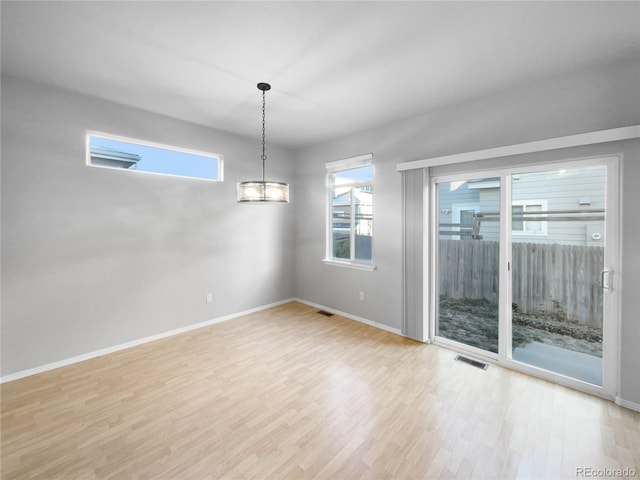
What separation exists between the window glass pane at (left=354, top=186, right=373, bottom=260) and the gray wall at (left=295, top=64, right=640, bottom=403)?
249 millimetres

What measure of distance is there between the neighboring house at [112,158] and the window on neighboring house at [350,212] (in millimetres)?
2721

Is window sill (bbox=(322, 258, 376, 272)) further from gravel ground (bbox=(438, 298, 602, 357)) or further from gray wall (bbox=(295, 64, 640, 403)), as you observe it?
gravel ground (bbox=(438, 298, 602, 357))

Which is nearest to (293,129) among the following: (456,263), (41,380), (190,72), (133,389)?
(190,72)

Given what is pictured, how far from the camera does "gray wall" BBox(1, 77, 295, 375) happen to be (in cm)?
264

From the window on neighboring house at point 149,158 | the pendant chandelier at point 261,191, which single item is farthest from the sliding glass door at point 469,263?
the window on neighboring house at point 149,158

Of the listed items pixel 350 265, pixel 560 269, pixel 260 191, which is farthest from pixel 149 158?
pixel 560 269

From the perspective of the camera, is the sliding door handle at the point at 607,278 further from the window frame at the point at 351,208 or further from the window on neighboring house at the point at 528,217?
the window frame at the point at 351,208

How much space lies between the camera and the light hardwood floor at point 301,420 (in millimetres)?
1700

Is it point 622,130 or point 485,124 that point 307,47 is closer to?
point 485,124

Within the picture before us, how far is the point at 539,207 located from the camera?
270 centimetres

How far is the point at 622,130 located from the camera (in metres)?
2.18

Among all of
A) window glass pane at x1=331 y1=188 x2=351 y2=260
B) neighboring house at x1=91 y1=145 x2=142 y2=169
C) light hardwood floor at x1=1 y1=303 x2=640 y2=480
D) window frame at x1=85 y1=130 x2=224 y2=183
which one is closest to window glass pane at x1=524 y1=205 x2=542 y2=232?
light hardwood floor at x1=1 y1=303 x2=640 y2=480

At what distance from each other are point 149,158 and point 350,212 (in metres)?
2.88

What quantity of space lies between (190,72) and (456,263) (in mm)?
3464
